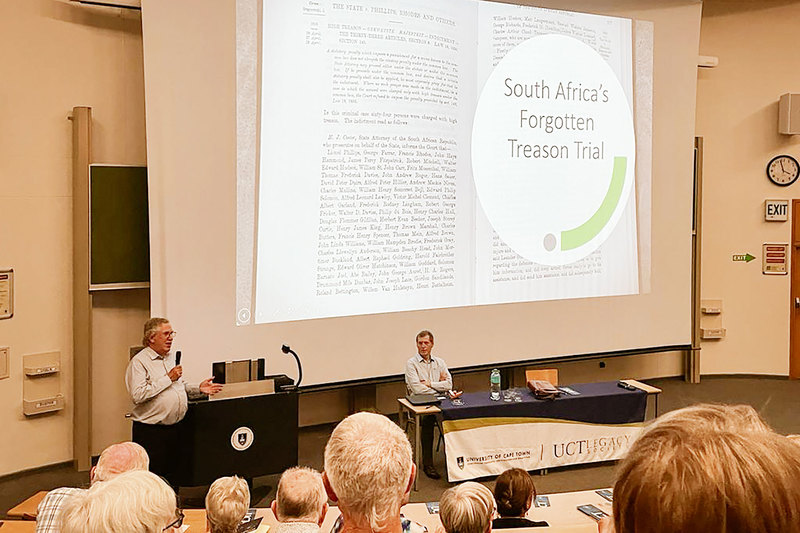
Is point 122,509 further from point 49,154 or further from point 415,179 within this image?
point 415,179

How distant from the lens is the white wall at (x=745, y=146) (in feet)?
29.8

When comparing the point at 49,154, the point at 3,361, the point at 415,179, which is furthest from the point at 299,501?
the point at 49,154

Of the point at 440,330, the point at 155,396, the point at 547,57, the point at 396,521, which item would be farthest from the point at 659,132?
the point at 396,521

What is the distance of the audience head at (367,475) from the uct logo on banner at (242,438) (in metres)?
3.24

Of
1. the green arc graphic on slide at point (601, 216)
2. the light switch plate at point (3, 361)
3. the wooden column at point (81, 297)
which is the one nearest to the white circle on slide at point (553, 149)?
the green arc graphic on slide at point (601, 216)

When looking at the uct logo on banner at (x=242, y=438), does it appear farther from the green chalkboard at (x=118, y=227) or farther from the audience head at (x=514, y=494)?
the audience head at (x=514, y=494)

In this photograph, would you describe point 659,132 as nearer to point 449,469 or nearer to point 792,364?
point 792,364

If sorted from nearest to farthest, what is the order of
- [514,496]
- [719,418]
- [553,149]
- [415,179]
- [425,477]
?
1. [719,418]
2. [514,496]
3. [425,477]
4. [415,179]
5. [553,149]

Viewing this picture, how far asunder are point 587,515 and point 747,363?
21.5 feet

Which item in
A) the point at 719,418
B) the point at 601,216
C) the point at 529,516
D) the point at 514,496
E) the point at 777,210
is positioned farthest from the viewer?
the point at 777,210

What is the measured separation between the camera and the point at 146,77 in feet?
17.6

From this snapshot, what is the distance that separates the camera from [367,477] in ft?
6.50

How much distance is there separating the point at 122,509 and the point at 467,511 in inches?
49.7

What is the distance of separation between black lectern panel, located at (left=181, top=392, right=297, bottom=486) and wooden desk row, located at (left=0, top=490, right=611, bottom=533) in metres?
1.45
